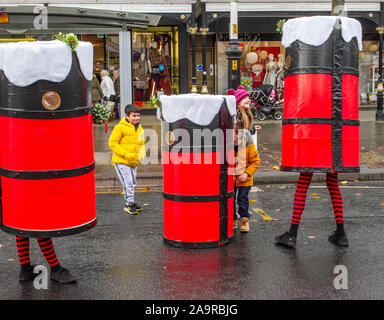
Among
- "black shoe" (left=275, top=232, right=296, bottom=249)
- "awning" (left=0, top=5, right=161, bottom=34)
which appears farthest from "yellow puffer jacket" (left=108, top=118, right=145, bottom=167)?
"awning" (left=0, top=5, right=161, bottom=34)

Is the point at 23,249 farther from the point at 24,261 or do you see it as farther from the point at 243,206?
the point at 243,206

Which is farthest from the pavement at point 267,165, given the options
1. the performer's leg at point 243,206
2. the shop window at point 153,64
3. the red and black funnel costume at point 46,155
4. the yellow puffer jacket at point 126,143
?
the shop window at point 153,64

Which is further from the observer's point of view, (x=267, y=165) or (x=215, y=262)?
(x=267, y=165)

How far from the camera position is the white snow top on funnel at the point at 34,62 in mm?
4438

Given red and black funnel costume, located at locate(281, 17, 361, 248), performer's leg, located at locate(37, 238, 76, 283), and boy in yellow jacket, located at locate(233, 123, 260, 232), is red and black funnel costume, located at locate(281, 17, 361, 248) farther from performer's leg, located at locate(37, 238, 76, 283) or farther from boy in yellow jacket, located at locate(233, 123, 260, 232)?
performer's leg, located at locate(37, 238, 76, 283)

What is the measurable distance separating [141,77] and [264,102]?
543 centimetres

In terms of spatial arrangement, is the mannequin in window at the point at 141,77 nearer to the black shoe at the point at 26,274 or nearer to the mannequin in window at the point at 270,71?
the mannequin in window at the point at 270,71

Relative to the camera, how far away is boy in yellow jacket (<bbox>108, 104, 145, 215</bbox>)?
24.9 ft

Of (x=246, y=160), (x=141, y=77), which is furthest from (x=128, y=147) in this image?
(x=141, y=77)

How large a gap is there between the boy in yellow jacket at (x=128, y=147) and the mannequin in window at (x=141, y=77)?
14795 mm

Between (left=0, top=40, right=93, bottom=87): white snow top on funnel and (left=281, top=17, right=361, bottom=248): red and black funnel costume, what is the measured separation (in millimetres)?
2467

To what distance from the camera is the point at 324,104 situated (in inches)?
227

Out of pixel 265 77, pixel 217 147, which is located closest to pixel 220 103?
pixel 217 147
